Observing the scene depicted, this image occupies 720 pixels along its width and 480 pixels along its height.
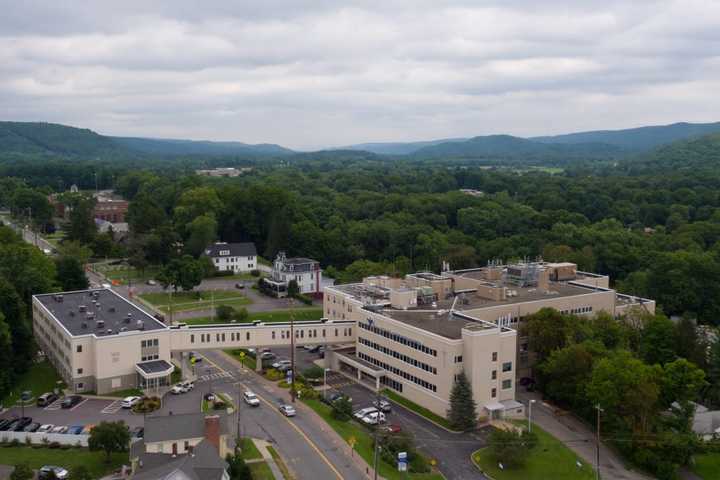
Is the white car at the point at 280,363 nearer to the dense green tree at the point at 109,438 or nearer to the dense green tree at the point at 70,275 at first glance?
the dense green tree at the point at 109,438

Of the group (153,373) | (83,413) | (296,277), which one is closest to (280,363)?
(153,373)

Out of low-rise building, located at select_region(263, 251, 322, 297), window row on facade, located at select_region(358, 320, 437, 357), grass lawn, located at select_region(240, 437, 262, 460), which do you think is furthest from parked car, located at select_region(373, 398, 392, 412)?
low-rise building, located at select_region(263, 251, 322, 297)

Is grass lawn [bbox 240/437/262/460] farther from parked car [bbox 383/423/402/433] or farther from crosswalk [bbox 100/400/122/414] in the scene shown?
crosswalk [bbox 100/400/122/414]

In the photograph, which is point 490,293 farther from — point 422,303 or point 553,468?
point 553,468

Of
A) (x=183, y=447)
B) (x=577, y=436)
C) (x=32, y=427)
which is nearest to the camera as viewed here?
(x=183, y=447)

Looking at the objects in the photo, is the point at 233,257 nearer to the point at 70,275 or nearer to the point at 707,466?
the point at 70,275

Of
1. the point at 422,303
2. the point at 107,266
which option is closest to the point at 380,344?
the point at 422,303

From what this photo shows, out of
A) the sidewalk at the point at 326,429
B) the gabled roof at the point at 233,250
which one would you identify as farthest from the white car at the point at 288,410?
the gabled roof at the point at 233,250
